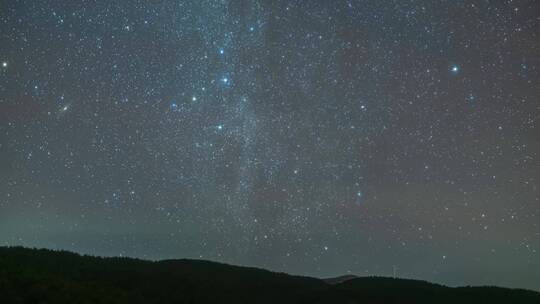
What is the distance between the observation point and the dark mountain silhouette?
16812 millimetres

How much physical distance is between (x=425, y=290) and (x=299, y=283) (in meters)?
6.99

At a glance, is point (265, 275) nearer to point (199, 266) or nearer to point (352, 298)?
point (199, 266)

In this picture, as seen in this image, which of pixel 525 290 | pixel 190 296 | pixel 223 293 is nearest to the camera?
pixel 190 296

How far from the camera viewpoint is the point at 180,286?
71.6 feet

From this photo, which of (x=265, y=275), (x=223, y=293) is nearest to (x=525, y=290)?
(x=265, y=275)

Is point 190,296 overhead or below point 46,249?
below

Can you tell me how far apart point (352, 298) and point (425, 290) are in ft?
19.7

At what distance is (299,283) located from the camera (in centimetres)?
2773

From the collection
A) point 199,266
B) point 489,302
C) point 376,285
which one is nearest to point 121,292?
point 199,266

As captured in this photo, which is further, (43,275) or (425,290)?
(425,290)

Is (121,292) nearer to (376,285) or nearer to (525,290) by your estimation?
(376,285)

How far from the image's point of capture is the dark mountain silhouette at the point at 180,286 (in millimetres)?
16812

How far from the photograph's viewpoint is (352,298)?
930 inches

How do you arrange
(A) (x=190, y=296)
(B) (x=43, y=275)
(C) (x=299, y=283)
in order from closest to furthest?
(B) (x=43, y=275), (A) (x=190, y=296), (C) (x=299, y=283)
